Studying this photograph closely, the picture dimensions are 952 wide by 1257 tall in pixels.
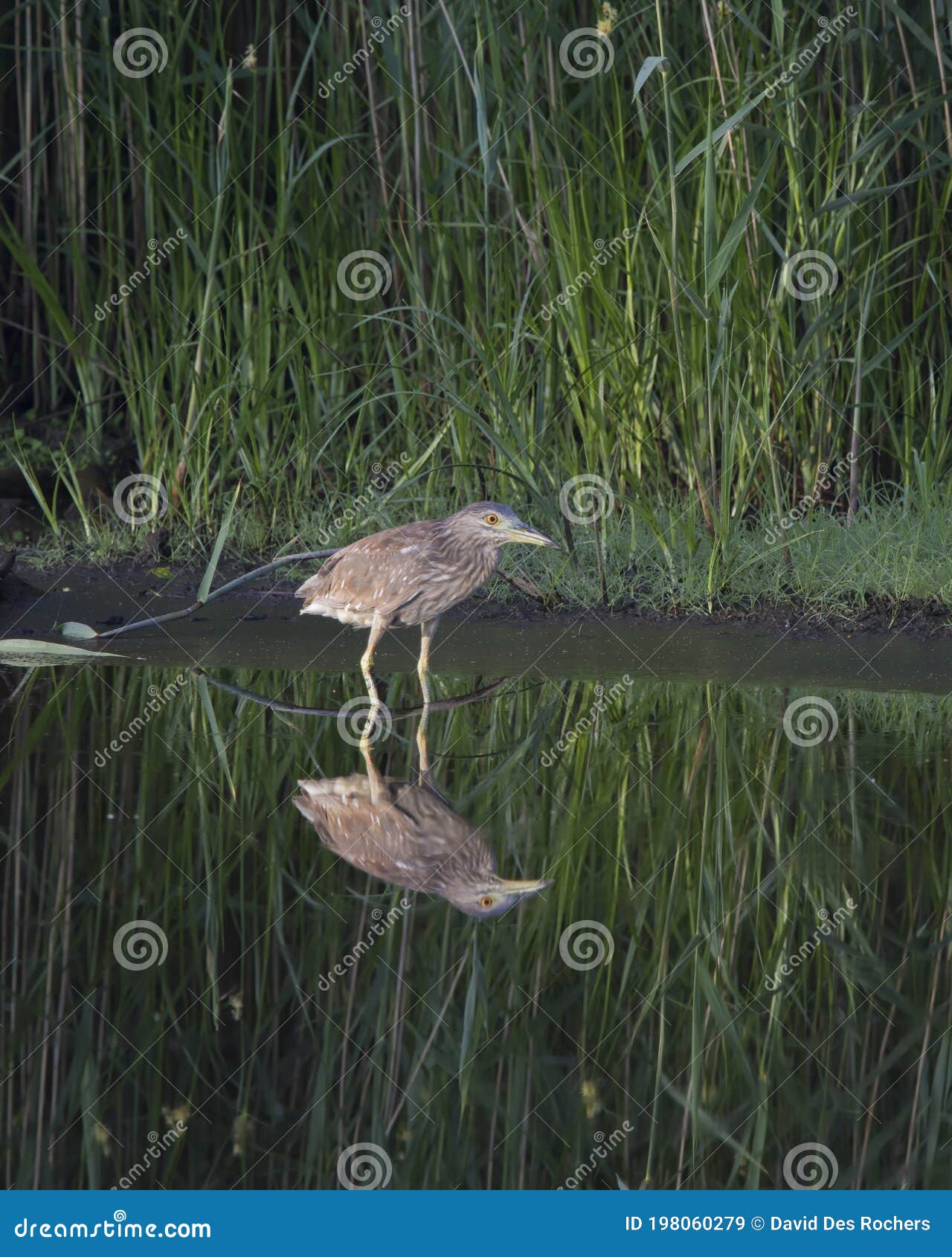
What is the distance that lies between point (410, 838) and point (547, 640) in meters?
2.29

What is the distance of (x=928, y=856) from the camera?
12.1ft

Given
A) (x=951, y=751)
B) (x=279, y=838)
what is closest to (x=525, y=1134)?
(x=279, y=838)

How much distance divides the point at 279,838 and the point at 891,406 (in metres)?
4.46

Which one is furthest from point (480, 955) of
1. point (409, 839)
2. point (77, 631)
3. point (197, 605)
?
point (77, 631)

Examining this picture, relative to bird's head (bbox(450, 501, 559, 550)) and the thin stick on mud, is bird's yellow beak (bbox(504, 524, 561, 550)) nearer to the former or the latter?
bird's head (bbox(450, 501, 559, 550))

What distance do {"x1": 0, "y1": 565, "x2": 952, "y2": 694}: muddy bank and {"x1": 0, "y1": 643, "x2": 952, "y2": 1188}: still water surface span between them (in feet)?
2.15

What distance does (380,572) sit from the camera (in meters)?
5.58

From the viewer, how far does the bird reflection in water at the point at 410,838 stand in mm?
3590

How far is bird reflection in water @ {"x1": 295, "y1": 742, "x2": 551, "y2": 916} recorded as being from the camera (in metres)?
3.59

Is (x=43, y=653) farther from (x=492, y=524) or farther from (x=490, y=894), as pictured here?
(x=490, y=894)

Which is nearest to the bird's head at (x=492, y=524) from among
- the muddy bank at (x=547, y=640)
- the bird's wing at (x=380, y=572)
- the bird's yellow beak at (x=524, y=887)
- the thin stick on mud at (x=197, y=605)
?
the bird's wing at (x=380, y=572)

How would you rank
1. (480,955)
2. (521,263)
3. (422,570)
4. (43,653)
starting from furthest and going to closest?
(521,263) → (43,653) → (422,570) → (480,955)

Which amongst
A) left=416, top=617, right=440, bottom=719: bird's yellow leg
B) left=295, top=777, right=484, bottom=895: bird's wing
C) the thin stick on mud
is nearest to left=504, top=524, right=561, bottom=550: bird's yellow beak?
left=416, top=617, right=440, bottom=719: bird's yellow leg

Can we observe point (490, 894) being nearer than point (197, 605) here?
Yes
